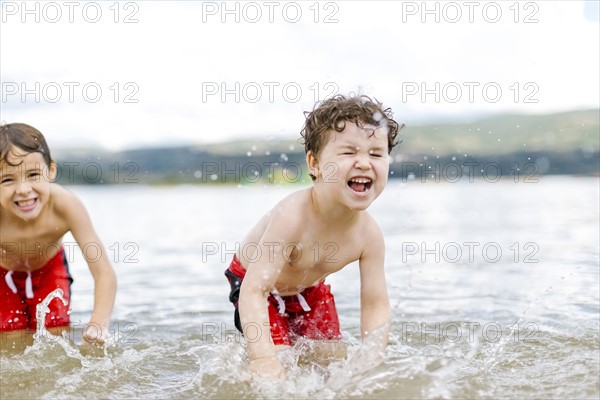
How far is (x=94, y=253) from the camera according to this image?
16.3 feet

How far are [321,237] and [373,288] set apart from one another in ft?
1.41

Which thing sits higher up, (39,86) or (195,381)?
(39,86)

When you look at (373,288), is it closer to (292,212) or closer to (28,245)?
(292,212)

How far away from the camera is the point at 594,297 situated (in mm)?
6027

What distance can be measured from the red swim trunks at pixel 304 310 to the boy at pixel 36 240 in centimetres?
99

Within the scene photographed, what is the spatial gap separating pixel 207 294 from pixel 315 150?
3848 millimetres

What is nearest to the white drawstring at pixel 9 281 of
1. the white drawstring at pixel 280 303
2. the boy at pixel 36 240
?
the boy at pixel 36 240

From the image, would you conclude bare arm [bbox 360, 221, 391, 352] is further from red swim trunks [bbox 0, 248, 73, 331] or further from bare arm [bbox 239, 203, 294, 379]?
red swim trunks [bbox 0, 248, 73, 331]

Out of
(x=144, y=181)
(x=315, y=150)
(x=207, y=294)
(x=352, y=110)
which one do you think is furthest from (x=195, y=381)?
(x=144, y=181)

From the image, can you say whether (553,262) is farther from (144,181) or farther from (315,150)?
(144,181)

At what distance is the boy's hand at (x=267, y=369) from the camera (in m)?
3.58

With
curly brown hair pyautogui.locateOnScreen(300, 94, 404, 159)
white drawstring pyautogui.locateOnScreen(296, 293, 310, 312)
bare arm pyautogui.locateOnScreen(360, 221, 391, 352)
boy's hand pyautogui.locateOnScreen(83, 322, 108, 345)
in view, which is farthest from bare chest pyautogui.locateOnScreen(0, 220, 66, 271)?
bare arm pyautogui.locateOnScreen(360, 221, 391, 352)

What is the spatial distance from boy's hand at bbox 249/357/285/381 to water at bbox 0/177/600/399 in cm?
6

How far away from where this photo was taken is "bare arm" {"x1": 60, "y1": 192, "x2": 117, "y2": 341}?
497cm
